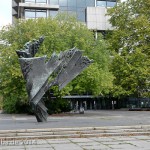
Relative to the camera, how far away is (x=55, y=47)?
3503 centimetres

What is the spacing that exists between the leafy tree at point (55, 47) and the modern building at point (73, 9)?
2255cm

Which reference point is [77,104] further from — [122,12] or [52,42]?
[52,42]

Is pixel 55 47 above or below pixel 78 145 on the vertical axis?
above

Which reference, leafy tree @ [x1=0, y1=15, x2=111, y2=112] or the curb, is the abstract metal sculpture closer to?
the curb

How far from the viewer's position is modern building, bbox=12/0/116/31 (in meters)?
59.8

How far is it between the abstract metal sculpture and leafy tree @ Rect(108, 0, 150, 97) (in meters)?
24.7

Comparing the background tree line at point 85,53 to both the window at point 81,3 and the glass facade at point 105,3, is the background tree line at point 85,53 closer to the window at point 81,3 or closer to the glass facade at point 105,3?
the window at point 81,3

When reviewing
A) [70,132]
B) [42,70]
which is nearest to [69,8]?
[42,70]

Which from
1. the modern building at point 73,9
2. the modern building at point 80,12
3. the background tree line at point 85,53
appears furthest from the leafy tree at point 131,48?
the modern building at point 80,12

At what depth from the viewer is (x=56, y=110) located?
38562 millimetres

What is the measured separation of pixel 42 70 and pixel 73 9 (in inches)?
1759

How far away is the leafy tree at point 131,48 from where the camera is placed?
149 ft

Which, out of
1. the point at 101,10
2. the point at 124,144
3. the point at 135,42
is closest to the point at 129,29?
the point at 135,42

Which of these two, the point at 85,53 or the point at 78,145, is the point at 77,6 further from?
the point at 78,145
